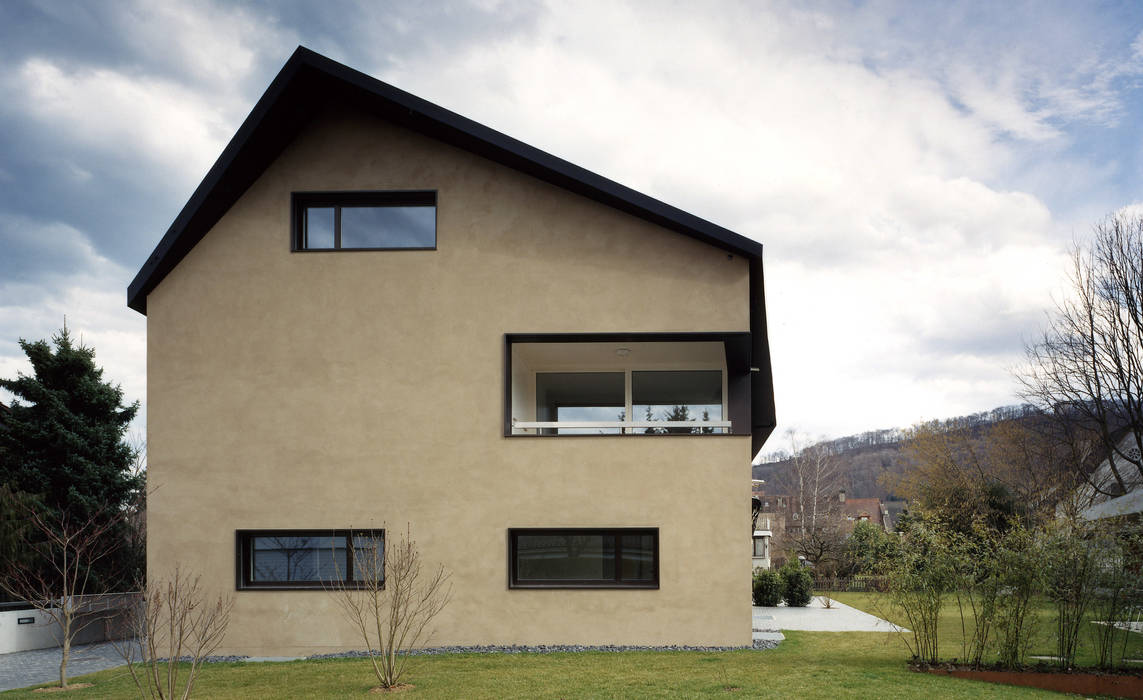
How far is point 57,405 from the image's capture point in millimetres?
19625

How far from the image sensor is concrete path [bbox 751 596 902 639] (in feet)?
55.4

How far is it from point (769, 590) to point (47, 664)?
1827 centimetres

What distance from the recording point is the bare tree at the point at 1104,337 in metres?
19.8

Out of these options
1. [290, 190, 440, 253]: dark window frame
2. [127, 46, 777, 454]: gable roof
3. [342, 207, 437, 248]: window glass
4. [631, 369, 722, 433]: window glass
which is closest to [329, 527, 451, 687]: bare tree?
[631, 369, 722, 433]: window glass

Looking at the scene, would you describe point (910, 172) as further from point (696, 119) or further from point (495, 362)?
point (495, 362)

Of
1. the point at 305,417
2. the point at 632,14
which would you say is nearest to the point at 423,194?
the point at 305,417

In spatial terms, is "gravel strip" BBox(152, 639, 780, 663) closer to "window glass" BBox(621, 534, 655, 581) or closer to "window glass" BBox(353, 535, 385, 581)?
"window glass" BBox(621, 534, 655, 581)

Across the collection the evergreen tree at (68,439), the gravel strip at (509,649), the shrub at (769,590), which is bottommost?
the shrub at (769,590)

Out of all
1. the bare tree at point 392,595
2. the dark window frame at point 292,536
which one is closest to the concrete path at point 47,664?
the dark window frame at point 292,536

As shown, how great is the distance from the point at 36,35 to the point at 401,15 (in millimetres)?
6506

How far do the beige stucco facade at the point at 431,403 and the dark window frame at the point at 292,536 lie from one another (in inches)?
4.8

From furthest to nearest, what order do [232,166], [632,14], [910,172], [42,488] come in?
[42,488]
[910,172]
[632,14]
[232,166]

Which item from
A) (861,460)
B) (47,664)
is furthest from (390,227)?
(861,460)

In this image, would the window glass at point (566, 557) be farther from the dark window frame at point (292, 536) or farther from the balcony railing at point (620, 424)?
the dark window frame at point (292, 536)
